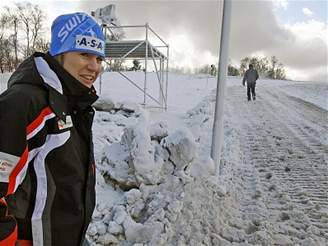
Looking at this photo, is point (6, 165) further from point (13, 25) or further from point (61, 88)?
point (13, 25)

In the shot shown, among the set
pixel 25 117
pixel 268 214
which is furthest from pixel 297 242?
pixel 25 117

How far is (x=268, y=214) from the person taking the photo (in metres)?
4.58

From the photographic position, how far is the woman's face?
184 centimetres

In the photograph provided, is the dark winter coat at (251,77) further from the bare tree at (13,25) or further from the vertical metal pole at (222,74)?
the bare tree at (13,25)

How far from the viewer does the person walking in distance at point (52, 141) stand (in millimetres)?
1454

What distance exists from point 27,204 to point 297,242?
3.21m

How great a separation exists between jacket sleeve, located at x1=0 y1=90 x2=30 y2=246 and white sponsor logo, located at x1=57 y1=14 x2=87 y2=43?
50 cm

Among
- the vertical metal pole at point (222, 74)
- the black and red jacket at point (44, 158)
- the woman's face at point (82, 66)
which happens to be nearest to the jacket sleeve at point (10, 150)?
the black and red jacket at point (44, 158)

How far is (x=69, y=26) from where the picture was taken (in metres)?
1.89

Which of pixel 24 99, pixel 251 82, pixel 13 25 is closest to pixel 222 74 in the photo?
pixel 24 99

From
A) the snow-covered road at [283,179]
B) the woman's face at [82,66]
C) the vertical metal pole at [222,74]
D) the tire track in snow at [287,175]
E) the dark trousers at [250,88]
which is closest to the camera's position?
the woman's face at [82,66]

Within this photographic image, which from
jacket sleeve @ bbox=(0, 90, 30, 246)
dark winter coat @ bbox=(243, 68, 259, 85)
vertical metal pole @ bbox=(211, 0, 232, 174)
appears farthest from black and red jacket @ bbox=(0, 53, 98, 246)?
dark winter coat @ bbox=(243, 68, 259, 85)

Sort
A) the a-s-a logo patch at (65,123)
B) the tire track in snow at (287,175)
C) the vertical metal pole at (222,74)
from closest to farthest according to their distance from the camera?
1. the a-s-a logo patch at (65,123)
2. the tire track in snow at (287,175)
3. the vertical metal pole at (222,74)

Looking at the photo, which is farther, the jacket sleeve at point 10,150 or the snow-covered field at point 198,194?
the snow-covered field at point 198,194
